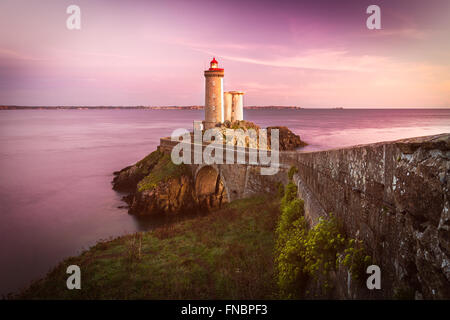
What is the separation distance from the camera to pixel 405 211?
2395 mm

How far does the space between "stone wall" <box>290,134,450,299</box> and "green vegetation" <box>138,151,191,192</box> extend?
22343 millimetres

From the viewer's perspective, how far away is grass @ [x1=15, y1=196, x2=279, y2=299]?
7.72 metres

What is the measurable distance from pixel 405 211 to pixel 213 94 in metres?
36.3

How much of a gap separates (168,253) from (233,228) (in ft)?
10.6

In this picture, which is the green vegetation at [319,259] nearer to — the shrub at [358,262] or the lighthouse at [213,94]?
the shrub at [358,262]

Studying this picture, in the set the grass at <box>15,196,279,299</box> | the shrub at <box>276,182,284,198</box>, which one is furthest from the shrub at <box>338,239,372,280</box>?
the shrub at <box>276,182,284,198</box>

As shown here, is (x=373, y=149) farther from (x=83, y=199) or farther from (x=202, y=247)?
(x=83, y=199)

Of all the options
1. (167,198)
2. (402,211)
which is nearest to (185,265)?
(402,211)

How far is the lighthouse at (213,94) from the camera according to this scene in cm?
3656

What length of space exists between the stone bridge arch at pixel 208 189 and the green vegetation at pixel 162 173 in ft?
5.16

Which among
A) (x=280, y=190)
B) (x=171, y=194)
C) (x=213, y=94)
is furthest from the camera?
(x=213, y=94)

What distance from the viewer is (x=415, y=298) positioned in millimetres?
2215

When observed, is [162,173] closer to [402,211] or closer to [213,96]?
[213,96]

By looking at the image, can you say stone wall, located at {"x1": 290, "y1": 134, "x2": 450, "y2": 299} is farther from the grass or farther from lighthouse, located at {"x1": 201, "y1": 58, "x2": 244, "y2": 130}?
lighthouse, located at {"x1": 201, "y1": 58, "x2": 244, "y2": 130}
